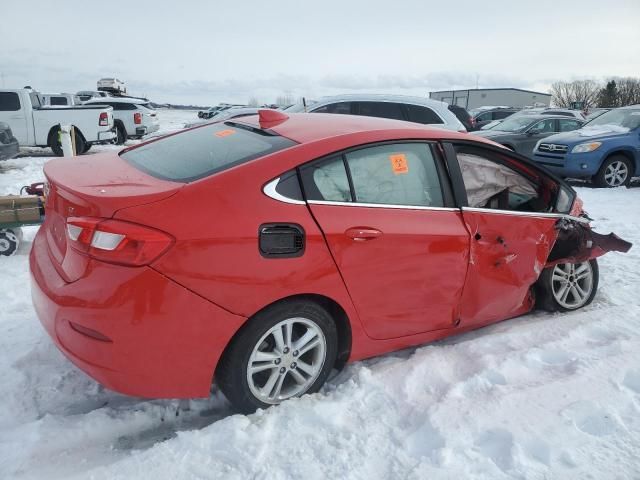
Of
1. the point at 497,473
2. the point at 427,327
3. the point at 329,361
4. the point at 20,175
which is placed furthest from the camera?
the point at 20,175

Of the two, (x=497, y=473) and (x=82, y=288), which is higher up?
(x=82, y=288)

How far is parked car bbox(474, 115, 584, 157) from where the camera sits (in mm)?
12477

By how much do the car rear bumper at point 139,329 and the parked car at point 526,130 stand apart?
11.2 meters

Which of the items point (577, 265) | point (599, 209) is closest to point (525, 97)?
point (599, 209)

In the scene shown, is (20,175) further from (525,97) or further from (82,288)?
(525,97)

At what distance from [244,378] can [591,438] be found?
168cm

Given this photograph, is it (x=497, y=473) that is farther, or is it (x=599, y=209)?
(x=599, y=209)

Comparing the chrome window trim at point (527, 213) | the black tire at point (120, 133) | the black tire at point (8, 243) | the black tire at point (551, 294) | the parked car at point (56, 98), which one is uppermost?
the chrome window trim at point (527, 213)

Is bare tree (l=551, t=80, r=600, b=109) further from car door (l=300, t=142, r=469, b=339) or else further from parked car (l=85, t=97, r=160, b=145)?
car door (l=300, t=142, r=469, b=339)

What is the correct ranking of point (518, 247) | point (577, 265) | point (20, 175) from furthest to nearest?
1. point (20, 175)
2. point (577, 265)
3. point (518, 247)

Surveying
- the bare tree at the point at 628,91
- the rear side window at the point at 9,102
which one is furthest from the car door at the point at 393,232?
the bare tree at the point at 628,91

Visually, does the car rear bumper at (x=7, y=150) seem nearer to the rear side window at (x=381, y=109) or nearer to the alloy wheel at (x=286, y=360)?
the rear side window at (x=381, y=109)

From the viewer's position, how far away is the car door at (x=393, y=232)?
265 cm

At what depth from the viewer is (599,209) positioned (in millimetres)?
7883
